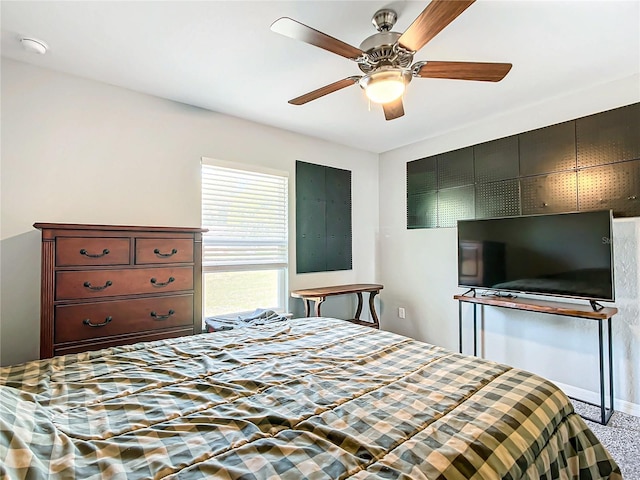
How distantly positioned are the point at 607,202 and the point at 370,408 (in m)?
2.71

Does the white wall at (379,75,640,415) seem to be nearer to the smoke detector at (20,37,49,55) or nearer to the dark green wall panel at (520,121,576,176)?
the dark green wall panel at (520,121,576,176)

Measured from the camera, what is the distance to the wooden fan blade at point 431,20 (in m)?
1.29

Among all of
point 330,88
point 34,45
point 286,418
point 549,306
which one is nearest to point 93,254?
point 34,45

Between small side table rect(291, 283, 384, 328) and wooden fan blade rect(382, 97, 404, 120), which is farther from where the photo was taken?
small side table rect(291, 283, 384, 328)

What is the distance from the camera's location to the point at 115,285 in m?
2.05

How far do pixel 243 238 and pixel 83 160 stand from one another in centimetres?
142

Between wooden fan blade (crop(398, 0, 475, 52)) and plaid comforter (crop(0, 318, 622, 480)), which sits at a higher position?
wooden fan blade (crop(398, 0, 475, 52))

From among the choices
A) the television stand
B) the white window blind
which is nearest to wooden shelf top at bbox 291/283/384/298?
the white window blind

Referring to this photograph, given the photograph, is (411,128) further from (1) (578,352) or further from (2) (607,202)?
(1) (578,352)

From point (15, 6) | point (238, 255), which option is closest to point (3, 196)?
point (15, 6)

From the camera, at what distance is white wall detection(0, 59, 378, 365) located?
2199 mm

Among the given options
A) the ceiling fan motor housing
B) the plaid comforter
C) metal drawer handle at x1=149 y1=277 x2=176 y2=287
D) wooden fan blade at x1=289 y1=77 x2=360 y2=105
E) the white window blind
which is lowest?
the plaid comforter

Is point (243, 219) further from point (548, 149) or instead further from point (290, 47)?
point (548, 149)

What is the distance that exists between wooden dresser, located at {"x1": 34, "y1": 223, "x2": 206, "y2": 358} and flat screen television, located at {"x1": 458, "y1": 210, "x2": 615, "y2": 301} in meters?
2.51
